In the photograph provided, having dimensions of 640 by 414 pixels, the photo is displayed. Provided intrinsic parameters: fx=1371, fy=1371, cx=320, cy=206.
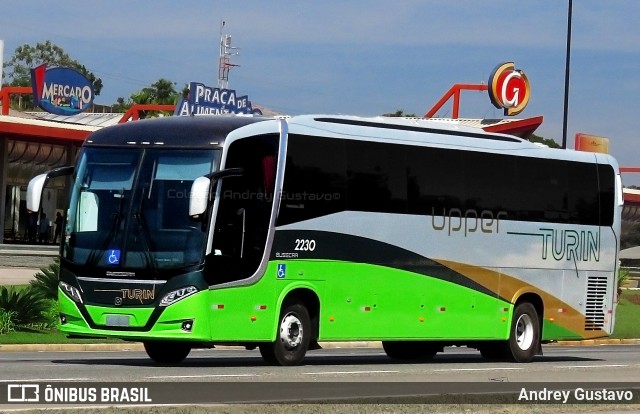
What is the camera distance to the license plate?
19.5 m

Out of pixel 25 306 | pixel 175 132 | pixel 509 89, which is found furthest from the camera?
pixel 509 89

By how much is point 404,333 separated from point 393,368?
181 cm

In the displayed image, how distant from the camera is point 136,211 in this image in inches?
778

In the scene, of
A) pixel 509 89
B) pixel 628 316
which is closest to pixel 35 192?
pixel 628 316

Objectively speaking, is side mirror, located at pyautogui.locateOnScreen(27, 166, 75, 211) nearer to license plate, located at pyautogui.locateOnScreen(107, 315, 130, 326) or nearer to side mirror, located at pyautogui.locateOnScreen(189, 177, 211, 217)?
license plate, located at pyautogui.locateOnScreen(107, 315, 130, 326)

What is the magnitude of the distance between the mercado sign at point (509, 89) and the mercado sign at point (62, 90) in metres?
19.7

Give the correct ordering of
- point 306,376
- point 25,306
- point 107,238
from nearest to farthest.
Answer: point 306,376, point 107,238, point 25,306

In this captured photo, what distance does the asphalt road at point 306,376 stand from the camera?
48.7 feet

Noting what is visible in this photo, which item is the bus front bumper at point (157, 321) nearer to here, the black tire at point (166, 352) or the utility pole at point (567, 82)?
the black tire at point (166, 352)

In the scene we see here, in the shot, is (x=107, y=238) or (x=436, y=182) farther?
(x=436, y=182)

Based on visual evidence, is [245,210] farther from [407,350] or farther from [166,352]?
[407,350]

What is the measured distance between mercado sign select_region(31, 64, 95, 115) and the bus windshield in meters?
42.0

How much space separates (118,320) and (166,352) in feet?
6.46

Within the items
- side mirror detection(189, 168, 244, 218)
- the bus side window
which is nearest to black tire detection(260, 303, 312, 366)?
the bus side window
